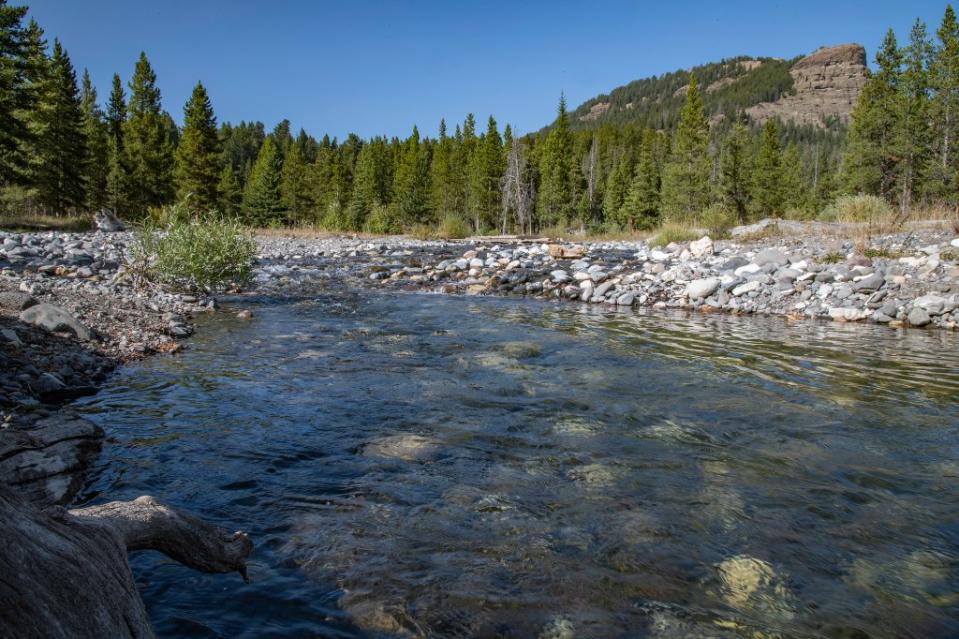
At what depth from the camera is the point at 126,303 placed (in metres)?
8.81

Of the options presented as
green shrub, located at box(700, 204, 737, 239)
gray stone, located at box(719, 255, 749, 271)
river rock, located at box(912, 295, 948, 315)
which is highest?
green shrub, located at box(700, 204, 737, 239)

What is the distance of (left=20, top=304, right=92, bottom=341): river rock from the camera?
6.46 meters

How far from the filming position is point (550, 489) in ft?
12.1

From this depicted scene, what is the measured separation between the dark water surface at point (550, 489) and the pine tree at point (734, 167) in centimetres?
3526

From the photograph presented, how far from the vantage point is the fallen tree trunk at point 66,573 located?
3.54 feet

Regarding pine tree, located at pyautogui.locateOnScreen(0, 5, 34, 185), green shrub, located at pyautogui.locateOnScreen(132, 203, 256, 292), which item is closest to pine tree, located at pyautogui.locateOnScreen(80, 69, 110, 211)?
pine tree, located at pyautogui.locateOnScreen(0, 5, 34, 185)

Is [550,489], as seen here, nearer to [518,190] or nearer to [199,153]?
[199,153]

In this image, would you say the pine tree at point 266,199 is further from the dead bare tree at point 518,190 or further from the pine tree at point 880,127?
the pine tree at point 880,127

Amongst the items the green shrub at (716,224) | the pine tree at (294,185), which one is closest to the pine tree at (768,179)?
the green shrub at (716,224)

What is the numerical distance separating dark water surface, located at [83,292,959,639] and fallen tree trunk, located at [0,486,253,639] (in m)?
0.96

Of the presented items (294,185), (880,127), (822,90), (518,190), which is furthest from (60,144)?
(822,90)

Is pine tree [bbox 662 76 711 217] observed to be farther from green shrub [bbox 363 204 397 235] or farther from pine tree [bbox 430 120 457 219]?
pine tree [bbox 430 120 457 219]

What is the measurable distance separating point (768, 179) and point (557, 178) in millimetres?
17125

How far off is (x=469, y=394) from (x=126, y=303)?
625 centimetres
